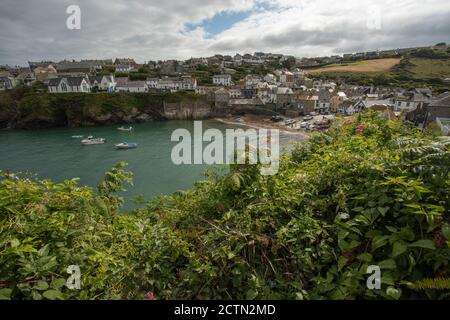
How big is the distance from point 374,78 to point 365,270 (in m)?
108

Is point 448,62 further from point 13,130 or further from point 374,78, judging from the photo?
point 13,130

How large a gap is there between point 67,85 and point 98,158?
4820 cm

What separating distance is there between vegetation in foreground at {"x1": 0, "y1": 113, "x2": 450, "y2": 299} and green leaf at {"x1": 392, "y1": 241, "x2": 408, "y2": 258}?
1 cm

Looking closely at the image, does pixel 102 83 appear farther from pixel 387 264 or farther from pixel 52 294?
pixel 387 264

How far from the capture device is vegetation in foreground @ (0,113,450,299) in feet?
6.87

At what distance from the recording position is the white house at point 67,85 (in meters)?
65.8

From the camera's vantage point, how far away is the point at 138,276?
2.56 meters

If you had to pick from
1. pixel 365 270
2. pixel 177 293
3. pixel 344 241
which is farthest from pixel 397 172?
pixel 177 293

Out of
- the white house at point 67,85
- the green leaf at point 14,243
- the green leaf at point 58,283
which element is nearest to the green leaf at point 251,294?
the green leaf at point 58,283

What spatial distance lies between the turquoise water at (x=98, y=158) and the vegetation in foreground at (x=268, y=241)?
15.2 metres
